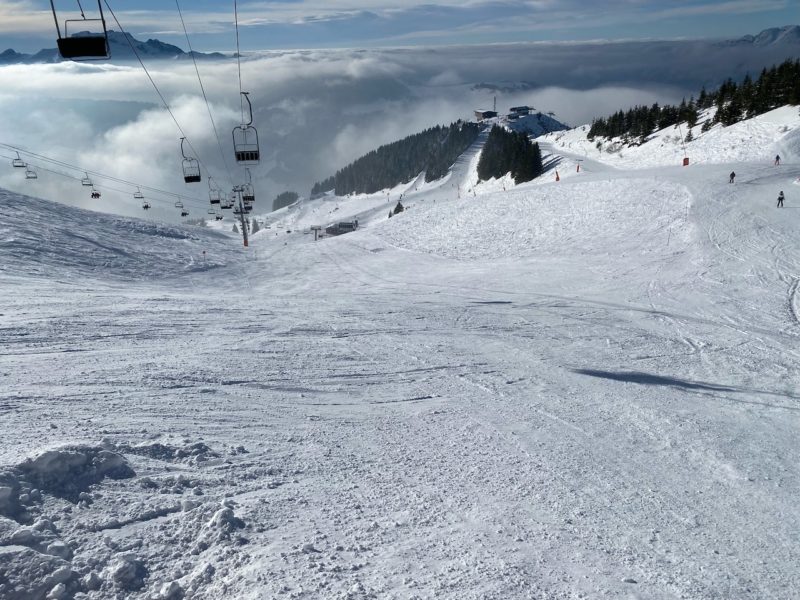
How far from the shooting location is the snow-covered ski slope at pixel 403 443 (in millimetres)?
5281

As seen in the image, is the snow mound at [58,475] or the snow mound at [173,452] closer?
the snow mound at [58,475]

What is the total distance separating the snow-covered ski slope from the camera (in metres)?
5.28

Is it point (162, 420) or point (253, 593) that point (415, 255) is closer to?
point (162, 420)

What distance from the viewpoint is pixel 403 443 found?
27.2 ft

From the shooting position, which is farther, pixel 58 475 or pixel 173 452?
pixel 173 452

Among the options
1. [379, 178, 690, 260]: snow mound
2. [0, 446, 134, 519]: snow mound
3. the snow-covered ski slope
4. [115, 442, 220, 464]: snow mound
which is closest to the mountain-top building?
[379, 178, 690, 260]: snow mound

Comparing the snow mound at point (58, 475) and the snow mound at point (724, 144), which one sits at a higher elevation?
the snow mound at point (724, 144)

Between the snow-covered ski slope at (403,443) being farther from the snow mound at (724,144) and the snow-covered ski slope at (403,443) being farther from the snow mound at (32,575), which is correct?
the snow mound at (724,144)

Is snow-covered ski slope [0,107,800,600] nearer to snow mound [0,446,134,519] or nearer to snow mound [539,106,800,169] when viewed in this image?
snow mound [0,446,134,519]

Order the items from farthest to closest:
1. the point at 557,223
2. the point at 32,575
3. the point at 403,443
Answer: the point at 557,223
the point at 403,443
the point at 32,575

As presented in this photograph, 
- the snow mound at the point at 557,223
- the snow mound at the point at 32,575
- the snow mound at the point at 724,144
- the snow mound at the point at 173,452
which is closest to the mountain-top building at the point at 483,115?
the snow mound at the point at 724,144

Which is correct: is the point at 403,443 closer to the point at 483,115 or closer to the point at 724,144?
the point at 724,144

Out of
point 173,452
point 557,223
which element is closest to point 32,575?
point 173,452

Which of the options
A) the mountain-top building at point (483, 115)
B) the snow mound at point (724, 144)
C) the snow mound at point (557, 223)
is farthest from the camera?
the mountain-top building at point (483, 115)
